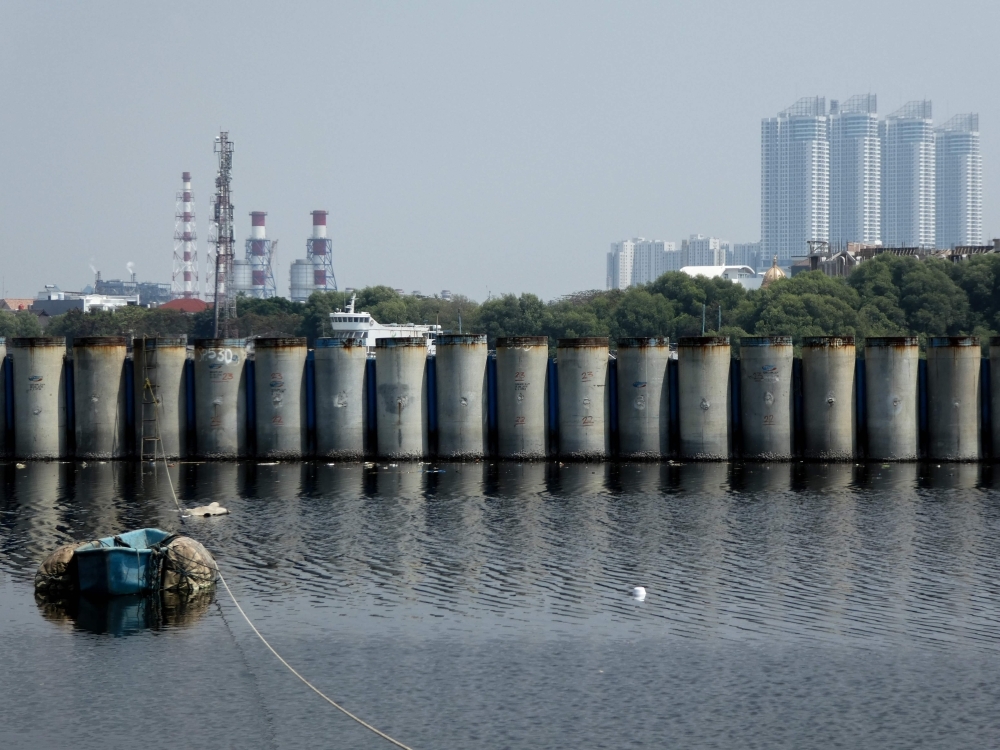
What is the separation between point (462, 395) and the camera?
53.3m

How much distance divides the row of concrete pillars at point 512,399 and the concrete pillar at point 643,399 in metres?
0.05

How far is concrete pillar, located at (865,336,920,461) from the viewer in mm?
52156

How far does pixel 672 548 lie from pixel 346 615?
10.6m

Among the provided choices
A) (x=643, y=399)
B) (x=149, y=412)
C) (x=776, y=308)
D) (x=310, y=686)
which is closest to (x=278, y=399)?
(x=149, y=412)

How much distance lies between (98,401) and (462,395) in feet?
45.7

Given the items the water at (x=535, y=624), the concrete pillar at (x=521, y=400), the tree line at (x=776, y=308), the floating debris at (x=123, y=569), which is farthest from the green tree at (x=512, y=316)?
the floating debris at (x=123, y=569)

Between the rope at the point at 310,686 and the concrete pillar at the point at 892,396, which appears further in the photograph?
the concrete pillar at the point at 892,396

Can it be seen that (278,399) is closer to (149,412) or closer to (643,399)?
(149,412)

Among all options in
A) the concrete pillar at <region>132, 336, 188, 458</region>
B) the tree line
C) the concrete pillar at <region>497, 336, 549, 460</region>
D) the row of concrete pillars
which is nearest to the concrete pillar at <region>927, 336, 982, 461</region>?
→ the row of concrete pillars

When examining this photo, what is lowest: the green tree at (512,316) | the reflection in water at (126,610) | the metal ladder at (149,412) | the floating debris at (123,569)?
the reflection in water at (126,610)

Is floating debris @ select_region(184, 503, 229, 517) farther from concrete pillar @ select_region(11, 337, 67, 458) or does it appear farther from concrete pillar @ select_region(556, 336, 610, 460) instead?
concrete pillar @ select_region(556, 336, 610, 460)

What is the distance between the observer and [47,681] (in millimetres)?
26656

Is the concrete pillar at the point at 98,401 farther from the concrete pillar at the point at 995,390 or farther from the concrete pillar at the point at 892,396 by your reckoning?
the concrete pillar at the point at 995,390

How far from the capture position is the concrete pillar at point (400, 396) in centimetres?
5325
